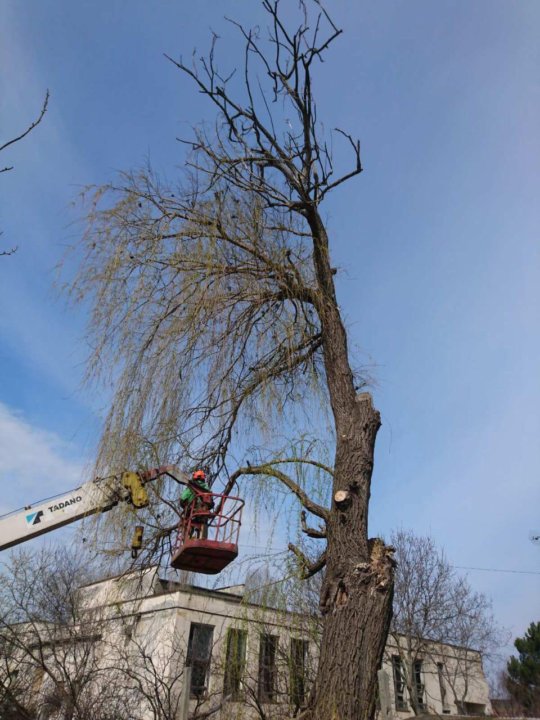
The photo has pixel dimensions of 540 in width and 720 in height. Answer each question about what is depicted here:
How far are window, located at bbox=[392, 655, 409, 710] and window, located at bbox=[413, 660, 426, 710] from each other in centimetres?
49

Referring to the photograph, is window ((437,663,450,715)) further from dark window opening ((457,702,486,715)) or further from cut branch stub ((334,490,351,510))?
cut branch stub ((334,490,351,510))

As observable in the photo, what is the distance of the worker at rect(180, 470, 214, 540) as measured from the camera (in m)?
5.78

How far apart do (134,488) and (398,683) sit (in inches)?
765

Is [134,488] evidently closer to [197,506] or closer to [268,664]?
[197,506]

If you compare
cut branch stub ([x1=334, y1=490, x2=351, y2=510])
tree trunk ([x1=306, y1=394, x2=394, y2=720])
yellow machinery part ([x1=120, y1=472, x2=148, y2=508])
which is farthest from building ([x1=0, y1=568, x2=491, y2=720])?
cut branch stub ([x1=334, y1=490, x2=351, y2=510])

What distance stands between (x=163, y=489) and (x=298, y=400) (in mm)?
1623

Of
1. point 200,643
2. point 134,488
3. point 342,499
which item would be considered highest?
point 200,643

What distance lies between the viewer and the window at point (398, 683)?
20.1 m

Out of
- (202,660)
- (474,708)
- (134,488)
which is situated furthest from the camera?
(474,708)

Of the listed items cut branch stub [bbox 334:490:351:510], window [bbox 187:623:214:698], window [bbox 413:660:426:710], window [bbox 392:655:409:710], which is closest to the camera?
cut branch stub [bbox 334:490:351:510]

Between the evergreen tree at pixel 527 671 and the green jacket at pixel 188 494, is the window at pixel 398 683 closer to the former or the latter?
the evergreen tree at pixel 527 671

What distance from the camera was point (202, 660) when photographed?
50.3ft

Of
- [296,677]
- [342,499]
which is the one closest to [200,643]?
[296,677]

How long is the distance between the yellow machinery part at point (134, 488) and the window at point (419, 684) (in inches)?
747
